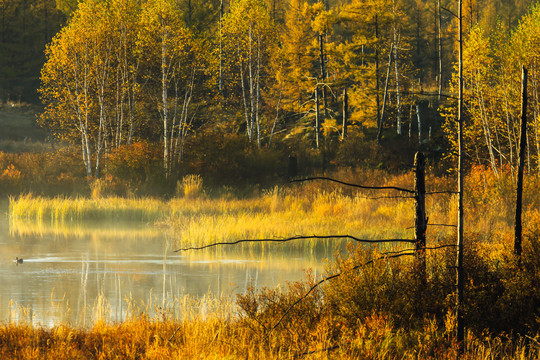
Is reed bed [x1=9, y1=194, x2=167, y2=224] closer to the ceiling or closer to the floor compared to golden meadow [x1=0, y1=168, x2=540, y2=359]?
closer to the floor

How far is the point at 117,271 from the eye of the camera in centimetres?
1805

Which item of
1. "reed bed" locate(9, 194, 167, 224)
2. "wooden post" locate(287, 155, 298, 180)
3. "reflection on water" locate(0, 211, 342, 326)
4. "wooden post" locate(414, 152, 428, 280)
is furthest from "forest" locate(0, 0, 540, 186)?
"wooden post" locate(414, 152, 428, 280)

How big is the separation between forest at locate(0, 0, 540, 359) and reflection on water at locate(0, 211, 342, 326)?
18 cm

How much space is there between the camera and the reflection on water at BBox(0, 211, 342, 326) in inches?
523

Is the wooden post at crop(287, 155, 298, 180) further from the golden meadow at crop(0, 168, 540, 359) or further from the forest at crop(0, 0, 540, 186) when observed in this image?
the golden meadow at crop(0, 168, 540, 359)

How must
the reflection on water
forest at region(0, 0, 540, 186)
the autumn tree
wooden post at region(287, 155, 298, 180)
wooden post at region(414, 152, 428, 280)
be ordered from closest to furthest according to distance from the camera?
wooden post at region(414, 152, 428, 280)
the reflection on water
forest at region(0, 0, 540, 186)
wooden post at region(287, 155, 298, 180)
the autumn tree

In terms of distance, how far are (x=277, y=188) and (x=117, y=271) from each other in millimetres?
16527

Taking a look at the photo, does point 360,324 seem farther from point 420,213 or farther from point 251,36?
point 251,36

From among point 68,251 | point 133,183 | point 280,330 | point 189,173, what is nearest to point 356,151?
point 189,173

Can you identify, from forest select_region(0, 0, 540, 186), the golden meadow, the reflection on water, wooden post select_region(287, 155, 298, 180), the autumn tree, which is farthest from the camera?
the autumn tree

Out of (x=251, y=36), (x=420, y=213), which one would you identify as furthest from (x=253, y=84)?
(x=420, y=213)

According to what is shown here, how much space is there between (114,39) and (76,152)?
7338mm

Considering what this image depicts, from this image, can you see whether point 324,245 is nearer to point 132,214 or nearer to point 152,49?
point 132,214

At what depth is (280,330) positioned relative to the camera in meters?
9.50
